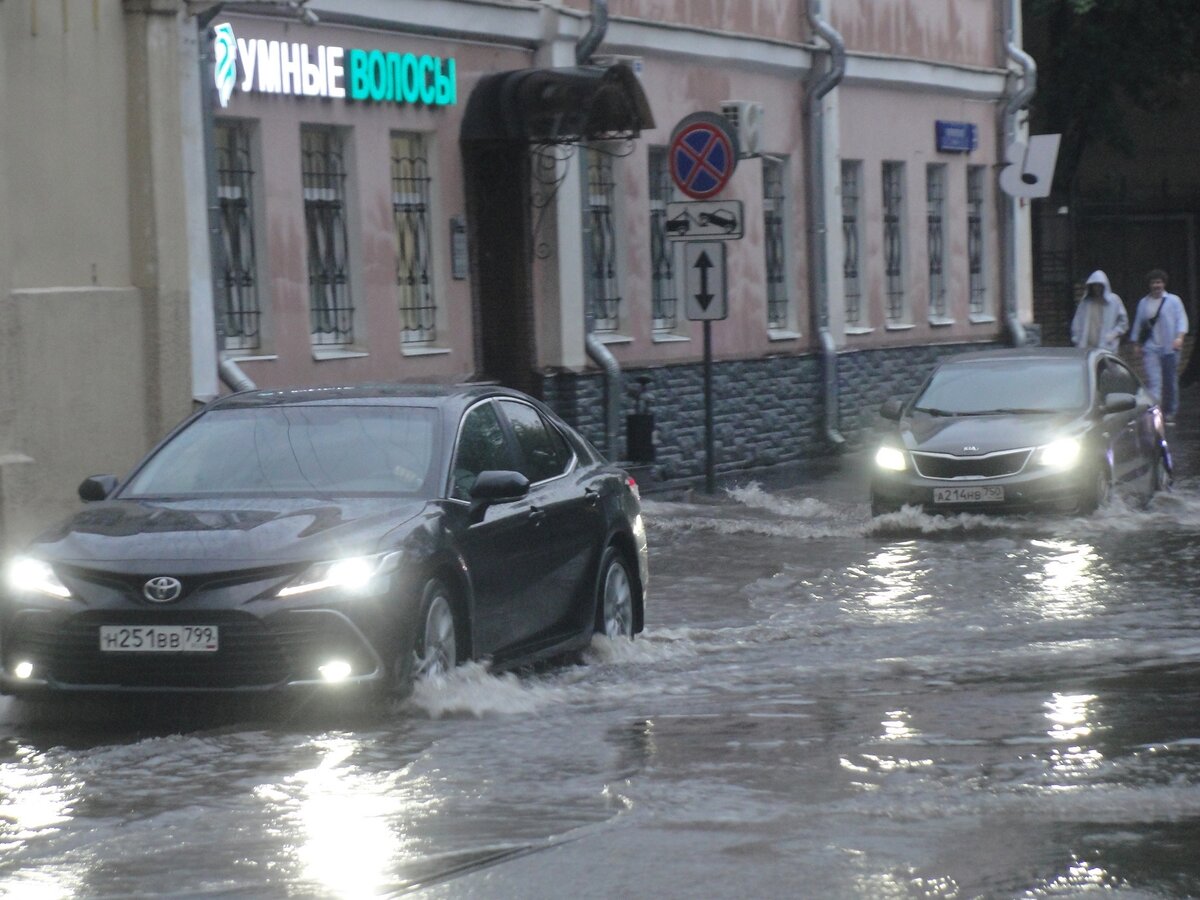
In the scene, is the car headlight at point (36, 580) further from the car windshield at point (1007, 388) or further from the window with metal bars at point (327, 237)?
the car windshield at point (1007, 388)

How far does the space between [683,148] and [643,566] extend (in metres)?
7.98

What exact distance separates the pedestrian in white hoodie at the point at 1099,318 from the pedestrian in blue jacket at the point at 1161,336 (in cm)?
29

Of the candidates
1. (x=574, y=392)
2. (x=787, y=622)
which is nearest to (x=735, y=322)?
(x=574, y=392)

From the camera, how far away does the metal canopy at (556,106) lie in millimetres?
20297

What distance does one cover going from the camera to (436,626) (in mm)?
9516

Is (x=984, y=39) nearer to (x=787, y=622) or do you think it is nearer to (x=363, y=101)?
(x=363, y=101)

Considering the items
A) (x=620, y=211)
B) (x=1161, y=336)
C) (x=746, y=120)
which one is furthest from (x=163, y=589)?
(x=1161, y=336)

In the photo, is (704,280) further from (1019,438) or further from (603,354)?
(1019,438)

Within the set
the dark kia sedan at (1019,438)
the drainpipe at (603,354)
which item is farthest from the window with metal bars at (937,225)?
the dark kia sedan at (1019,438)

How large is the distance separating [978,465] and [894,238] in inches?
480

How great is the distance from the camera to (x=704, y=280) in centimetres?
1945

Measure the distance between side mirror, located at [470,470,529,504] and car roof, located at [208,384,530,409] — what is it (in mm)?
633

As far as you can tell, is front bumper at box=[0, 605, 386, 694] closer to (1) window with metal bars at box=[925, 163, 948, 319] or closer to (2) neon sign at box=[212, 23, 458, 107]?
(2) neon sign at box=[212, 23, 458, 107]

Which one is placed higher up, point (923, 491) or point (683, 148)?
point (683, 148)
